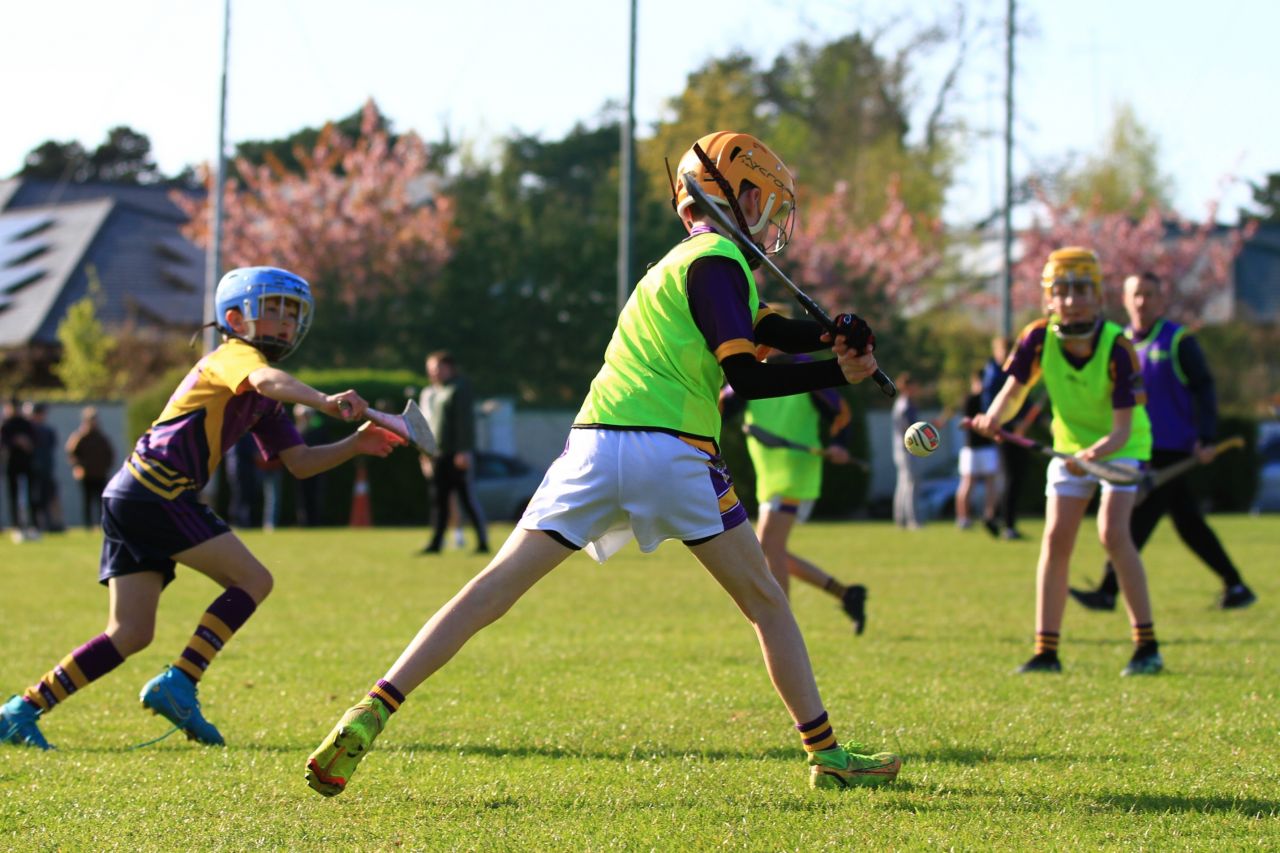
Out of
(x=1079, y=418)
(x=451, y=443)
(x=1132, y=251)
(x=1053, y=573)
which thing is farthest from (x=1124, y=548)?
(x=1132, y=251)

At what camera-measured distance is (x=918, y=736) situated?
570 cm

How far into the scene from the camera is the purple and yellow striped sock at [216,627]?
18.6ft

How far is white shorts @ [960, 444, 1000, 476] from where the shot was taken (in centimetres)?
1969

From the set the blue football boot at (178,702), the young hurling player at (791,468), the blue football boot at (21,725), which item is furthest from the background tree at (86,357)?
the blue football boot at (178,702)

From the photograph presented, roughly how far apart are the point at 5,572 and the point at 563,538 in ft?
37.9

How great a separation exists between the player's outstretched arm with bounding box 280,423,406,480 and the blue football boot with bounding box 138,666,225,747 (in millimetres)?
883

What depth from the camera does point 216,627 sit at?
568cm

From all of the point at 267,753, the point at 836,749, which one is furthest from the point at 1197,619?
the point at 267,753

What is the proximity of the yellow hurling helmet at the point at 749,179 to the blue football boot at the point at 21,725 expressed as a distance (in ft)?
10.2

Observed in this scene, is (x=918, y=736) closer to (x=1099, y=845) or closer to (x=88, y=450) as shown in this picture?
(x=1099, y=845)

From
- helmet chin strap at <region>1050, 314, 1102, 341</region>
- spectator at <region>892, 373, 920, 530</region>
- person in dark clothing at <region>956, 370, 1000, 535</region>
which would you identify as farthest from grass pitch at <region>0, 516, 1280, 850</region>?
spectator at <region>892, 373, 920, 530</region>

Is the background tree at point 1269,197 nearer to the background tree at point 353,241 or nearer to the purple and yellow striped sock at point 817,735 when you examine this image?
the background tree at point 353,241

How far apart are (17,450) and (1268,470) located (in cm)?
2306

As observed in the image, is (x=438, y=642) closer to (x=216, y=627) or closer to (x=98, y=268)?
(x=216, y=627)
